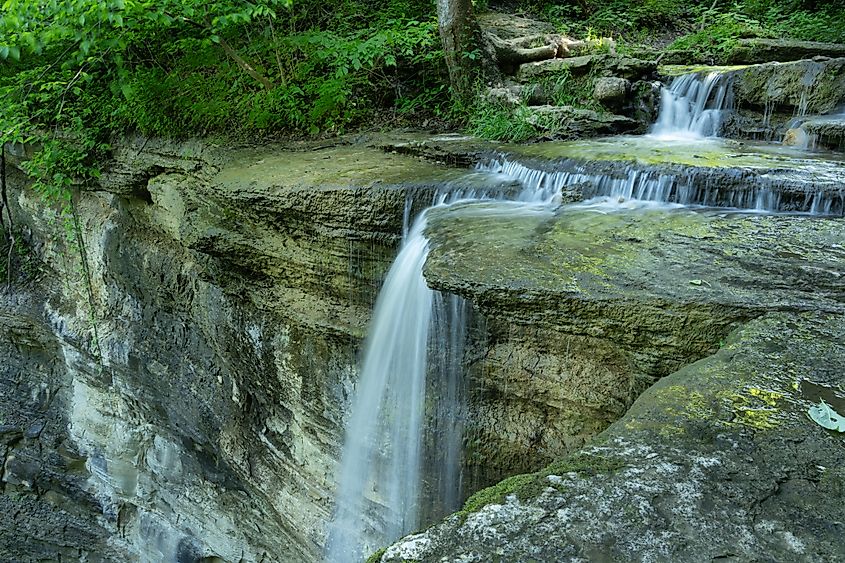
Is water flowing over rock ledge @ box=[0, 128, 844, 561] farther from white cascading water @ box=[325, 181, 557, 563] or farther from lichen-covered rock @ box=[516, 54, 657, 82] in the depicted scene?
lichen-covered rock @ box=[516, 54, 657, 82]

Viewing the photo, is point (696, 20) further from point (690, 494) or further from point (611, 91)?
point (690, 494)

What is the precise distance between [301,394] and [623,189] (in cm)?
320

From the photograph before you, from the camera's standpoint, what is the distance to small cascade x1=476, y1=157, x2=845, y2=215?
4.43 metres

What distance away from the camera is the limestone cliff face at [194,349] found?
5219mm

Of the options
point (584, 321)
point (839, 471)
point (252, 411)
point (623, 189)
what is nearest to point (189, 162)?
point (252, 411)

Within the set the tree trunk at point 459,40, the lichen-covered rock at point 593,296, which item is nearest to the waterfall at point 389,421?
the lichen-covered rock at point 593,296

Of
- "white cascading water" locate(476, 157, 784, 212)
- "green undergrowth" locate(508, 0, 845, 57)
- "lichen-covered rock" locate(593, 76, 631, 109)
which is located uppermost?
"green undergrowth" locate(508, 0, 845, 57)

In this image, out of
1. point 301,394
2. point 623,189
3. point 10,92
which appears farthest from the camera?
point 10,92

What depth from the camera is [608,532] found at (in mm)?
1867

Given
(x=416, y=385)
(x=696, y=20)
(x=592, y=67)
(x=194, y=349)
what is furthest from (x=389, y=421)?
(x=696, y=20)

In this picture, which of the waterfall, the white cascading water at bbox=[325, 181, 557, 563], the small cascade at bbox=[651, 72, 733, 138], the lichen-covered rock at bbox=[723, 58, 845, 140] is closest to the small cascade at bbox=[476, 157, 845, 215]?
the white cascading water at bbox=[325, 181, 557, 563]

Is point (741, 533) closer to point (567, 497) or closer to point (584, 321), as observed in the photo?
point (567, 497)

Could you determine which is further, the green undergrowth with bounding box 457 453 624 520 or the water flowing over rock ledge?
the water flowing over rock ledge

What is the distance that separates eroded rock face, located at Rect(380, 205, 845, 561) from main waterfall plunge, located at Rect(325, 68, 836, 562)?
0.37 metres
